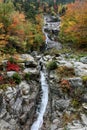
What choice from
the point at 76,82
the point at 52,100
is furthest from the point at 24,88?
the point at 76,82

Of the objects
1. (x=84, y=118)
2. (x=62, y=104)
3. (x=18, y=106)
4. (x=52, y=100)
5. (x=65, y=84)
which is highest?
(x=18, y=106)

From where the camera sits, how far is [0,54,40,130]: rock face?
25.9 meters

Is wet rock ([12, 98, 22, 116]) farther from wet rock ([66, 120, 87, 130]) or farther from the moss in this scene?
the moss

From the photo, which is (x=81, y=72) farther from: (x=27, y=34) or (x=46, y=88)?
(x=27, y=34)

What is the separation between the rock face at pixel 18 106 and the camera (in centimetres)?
2591

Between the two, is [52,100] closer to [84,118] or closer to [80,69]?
[84,118]

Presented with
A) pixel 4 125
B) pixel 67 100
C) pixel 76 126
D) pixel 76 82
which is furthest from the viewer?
pixel 76 82

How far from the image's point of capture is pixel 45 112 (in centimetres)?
3184

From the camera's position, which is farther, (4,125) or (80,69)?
(80,69)

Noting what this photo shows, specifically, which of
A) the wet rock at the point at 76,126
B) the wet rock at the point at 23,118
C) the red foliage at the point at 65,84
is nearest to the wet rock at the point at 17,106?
the wet rock at the point at 23,118

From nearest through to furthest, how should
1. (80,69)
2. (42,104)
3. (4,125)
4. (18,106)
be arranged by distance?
1. (4,125)
2. (18,106)
3. (42,104)
4. (80,69)

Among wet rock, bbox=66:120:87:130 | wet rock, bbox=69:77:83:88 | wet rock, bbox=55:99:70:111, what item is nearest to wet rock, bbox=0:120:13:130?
wet rock, bbox=66:120:87:130

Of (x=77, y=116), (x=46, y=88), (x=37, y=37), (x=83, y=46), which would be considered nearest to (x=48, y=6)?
(x=37, y=37)

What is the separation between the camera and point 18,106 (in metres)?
28.4
